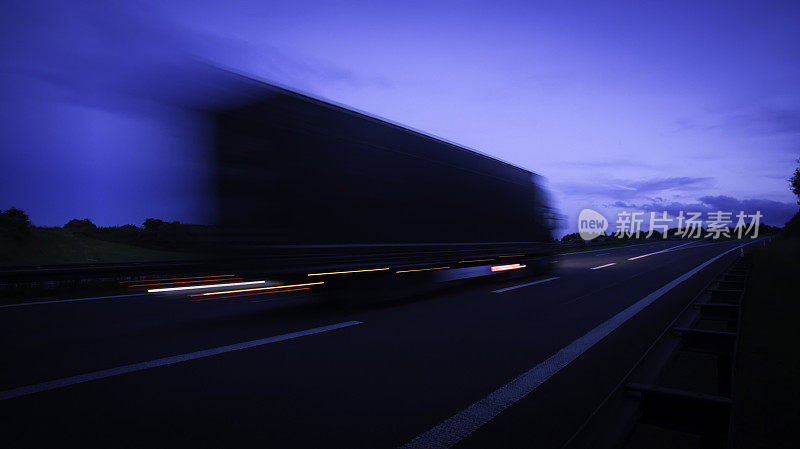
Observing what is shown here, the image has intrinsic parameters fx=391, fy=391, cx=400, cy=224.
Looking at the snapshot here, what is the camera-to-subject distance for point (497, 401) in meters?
3.33

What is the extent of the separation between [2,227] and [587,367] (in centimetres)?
1425

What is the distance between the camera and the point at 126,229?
641 centimetres

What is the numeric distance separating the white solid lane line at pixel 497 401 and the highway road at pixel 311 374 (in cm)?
2

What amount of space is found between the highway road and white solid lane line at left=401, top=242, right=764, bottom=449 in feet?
0.05

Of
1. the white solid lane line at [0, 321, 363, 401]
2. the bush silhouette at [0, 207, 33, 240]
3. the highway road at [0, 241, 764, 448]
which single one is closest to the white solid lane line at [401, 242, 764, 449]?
the highway road at [0, 241, 764, 448]

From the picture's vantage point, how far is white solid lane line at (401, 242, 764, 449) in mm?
2711

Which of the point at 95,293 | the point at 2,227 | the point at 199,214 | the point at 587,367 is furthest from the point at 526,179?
the point at 2,227

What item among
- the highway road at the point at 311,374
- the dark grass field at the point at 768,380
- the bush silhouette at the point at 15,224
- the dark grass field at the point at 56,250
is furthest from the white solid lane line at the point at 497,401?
the bush silhouette at the point at 15,224

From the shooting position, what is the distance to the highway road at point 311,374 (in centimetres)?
280

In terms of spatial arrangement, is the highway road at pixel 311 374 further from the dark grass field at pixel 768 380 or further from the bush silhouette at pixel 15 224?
the bush silhouette at pixel 15 224

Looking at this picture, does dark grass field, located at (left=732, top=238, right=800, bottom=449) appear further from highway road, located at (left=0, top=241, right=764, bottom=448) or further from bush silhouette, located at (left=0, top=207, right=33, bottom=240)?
bush silhouette, located at (left=0, top=207, right=33, bottom=240)

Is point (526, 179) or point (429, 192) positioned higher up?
point (526, 179)

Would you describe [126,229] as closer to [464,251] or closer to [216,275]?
[216,275]

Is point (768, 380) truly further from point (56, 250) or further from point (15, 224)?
point (56, 250)
